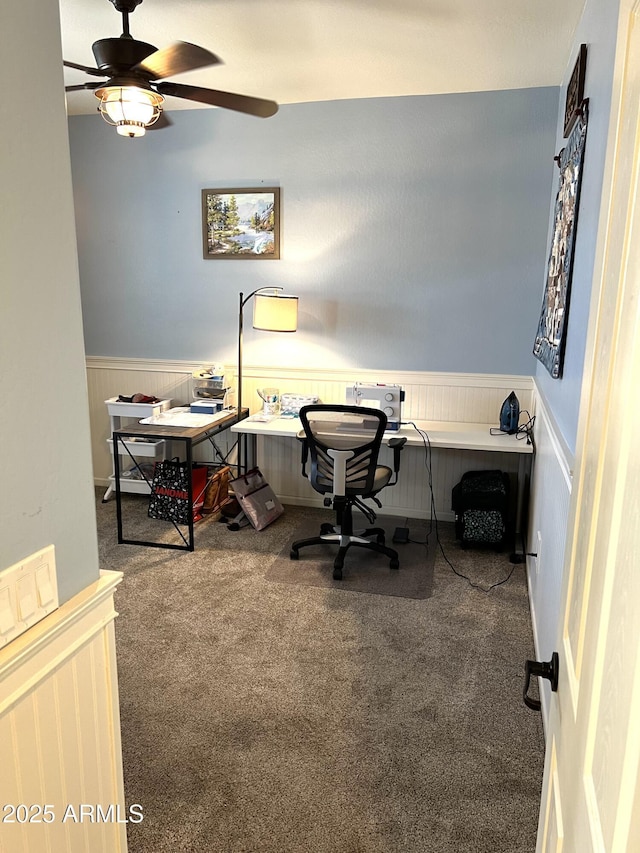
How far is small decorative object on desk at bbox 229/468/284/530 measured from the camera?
13.0 feet

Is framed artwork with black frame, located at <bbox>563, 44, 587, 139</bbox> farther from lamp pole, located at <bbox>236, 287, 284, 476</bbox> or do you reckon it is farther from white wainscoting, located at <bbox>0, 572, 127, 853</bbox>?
white wainscoting, located at <bbox>0, 572, 127, 853</bbox>

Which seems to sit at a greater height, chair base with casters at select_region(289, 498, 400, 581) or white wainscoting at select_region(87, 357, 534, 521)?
white wainscoting at select_region(87, 357, 534, 521)

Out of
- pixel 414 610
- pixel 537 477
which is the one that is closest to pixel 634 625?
pixel 414 610

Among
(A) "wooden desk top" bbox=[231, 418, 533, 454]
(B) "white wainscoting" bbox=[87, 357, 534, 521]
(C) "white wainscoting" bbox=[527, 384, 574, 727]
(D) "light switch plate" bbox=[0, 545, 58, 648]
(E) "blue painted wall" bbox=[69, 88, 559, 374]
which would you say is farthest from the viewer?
(B) "white wainscoting" bbox=[87, 357, 534, 521]

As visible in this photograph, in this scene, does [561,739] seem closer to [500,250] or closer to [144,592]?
[144,592]

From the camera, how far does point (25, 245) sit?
1006 millimetres

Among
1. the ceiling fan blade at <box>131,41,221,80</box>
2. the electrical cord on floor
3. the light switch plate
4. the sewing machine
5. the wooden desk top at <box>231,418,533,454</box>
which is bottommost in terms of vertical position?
the electrical cord on floor

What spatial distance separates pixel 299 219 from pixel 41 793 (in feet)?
12.1

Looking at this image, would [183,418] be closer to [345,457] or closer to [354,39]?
[345,457]

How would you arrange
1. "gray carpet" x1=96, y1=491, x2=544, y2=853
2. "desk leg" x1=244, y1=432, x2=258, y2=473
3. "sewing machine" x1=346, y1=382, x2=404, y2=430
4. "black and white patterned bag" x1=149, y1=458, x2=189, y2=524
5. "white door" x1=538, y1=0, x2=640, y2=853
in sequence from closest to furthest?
"white door" x1=538, y1=0, x2=640, y2=853, "gray carpet" x1=96, y1=491, x2=544, y2=853, "sewing machine" x1=346, y1=382, x2=404, y2=430, "black and white patterned bag" x1=149, y1=458, x2=189, y2=524, "desk leg" x1=244, y1=432, x2=258, y2=473

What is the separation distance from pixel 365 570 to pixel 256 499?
0.97 m

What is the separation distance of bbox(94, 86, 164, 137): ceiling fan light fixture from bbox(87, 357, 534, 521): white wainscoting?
6.79 feet

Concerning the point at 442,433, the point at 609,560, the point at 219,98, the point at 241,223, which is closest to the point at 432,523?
the point at 442,433

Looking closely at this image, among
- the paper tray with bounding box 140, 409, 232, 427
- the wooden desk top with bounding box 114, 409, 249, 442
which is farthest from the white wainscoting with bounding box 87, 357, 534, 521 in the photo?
the wooden desk top with bounding box 114, 409, 249, 442
